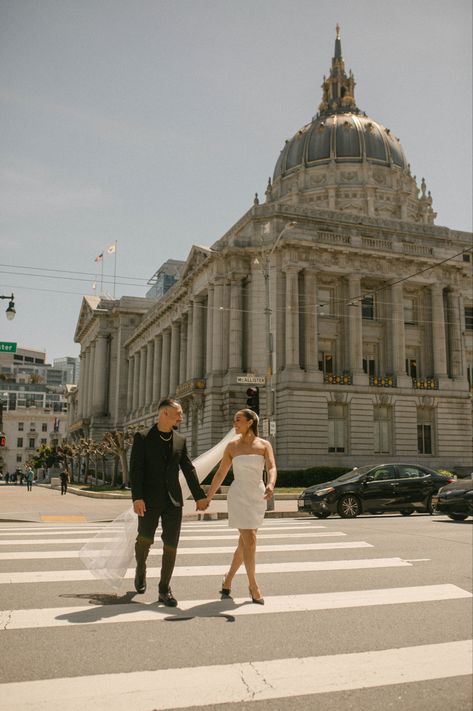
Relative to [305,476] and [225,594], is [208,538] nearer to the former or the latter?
[225,594]

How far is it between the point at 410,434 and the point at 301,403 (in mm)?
9322

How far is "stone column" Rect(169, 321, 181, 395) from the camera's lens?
6699cm

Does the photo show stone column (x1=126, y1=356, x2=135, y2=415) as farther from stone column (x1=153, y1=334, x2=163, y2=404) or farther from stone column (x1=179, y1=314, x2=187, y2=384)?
stone column (x1=179, y1=314, x2=187, y2=384)

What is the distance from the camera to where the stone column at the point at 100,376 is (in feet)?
307

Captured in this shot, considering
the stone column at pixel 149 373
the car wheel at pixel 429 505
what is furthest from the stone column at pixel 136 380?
the car wheel at pixel 429 505

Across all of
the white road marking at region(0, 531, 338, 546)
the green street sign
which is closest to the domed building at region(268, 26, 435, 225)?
the green street sign

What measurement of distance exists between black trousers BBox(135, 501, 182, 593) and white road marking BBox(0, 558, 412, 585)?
4.44 feet

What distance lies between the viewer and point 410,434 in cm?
4925

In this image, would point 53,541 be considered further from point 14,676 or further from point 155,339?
point 155,339

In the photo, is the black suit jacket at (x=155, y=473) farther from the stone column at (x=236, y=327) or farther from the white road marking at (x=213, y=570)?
the stone column at (x=236, y=327)

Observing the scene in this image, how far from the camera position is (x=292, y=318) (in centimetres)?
4775

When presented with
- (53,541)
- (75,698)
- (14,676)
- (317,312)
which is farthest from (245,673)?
(317,312)

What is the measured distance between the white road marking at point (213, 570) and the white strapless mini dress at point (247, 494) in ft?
5.64

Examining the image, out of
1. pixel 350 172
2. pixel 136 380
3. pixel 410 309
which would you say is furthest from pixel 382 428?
pixel 350 172
